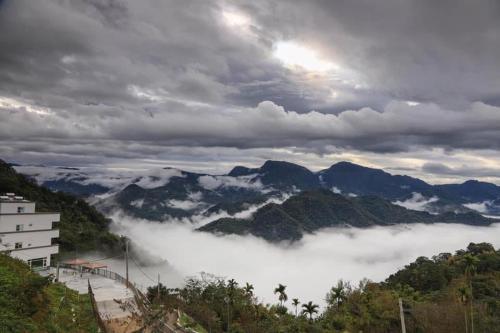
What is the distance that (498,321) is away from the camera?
4712 centimetres

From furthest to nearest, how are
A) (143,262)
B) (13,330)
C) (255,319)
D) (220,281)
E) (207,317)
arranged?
(143,262), (220,281), (255,319), (207,317), (13,330)

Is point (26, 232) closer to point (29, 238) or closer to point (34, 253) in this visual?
point (29, 238)

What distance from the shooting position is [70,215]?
12300 centimetres

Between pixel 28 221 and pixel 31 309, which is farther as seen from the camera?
pixel 28 221

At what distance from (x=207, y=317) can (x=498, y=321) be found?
111ft

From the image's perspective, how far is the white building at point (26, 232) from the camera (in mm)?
44031

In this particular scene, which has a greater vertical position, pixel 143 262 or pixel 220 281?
pixel 220 281

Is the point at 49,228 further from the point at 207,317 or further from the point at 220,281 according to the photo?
the point at 220,281

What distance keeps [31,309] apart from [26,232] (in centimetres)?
2988

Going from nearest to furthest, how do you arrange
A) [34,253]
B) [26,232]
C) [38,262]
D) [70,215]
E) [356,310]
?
[26,232]
[34,253]
[38,262]
[356,310]
[70,215]

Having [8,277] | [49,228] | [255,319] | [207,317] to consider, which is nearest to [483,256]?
[255,319]

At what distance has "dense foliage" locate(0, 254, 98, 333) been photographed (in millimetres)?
18344

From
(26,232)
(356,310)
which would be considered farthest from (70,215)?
(356,310)

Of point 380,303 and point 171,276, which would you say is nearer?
point 380,303
